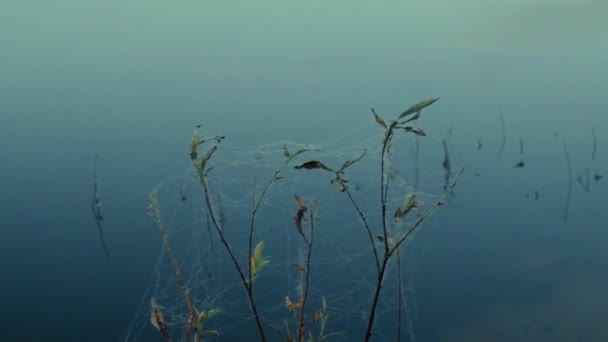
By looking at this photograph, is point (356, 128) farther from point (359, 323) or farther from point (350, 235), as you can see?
point (359, 323)

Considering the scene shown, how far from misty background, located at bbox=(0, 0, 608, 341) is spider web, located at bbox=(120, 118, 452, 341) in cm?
25

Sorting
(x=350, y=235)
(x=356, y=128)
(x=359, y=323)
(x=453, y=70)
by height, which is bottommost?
(x=359, y=323)

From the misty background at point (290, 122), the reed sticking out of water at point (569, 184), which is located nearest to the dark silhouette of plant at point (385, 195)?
the misty background at point (290, 122)

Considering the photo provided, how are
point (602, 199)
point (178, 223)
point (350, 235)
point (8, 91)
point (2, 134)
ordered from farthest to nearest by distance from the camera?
point (8, 91) → point (2, 134) → point (602, 199) → point (178, 223) → point (350, 235)

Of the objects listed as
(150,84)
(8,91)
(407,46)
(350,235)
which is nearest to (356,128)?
(350,235)

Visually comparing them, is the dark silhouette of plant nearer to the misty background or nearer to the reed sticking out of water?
the misty background

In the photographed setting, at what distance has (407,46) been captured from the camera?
11.0 m

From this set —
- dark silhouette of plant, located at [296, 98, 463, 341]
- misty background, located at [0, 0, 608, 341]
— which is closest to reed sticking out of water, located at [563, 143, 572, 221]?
misty background, located at [0, 0, 608, 341]

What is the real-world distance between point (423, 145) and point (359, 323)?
344 centimetres

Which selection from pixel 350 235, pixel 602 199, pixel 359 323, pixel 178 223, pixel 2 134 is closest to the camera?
pixel 359 323

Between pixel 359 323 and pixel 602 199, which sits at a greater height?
pixel 602 199

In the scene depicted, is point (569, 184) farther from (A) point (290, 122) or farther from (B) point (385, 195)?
(B) point (385, 195)

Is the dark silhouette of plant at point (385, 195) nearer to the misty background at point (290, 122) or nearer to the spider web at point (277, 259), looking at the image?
the spider web at point (277, 259)

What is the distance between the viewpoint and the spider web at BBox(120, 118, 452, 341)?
3791mm
